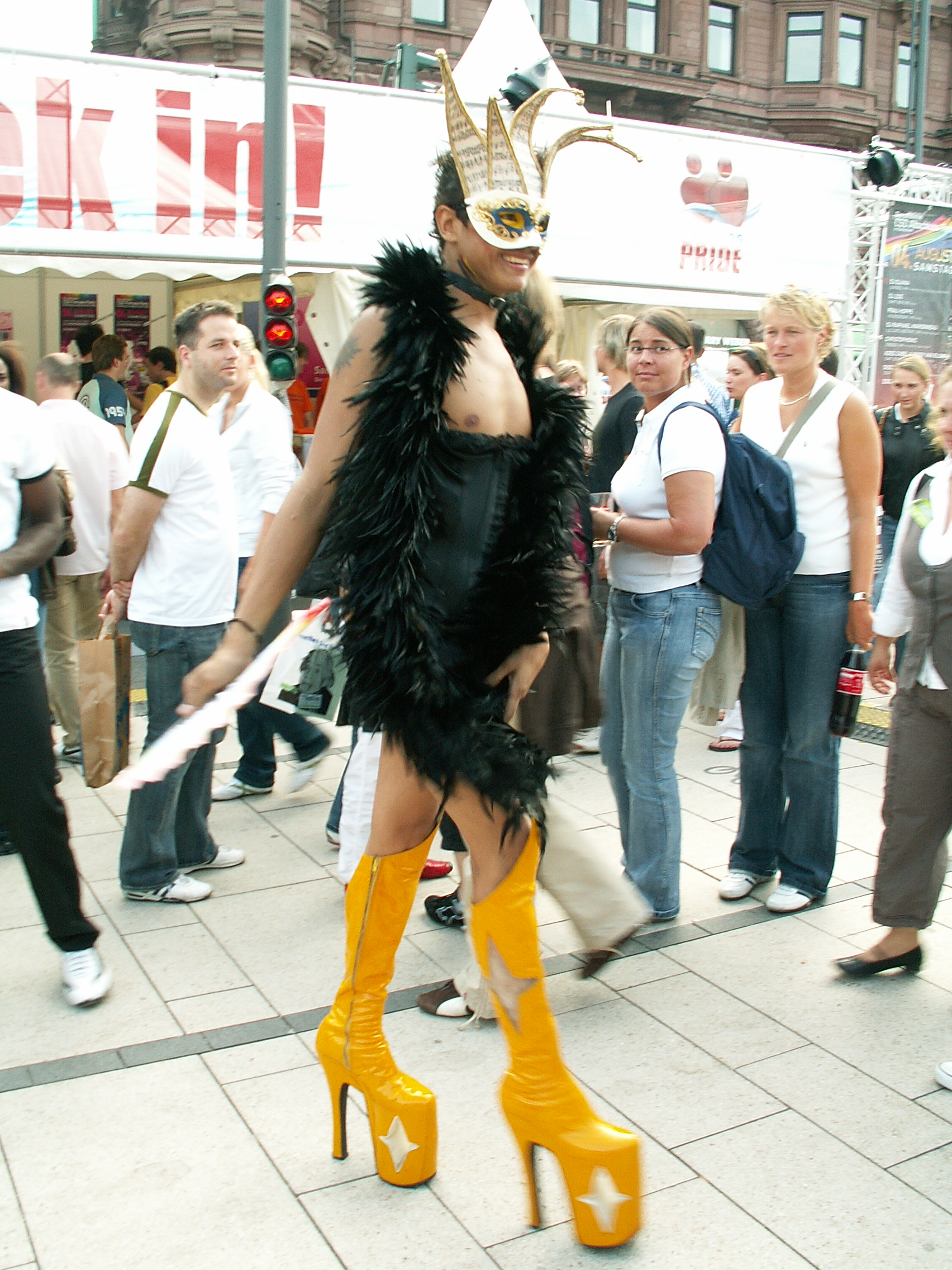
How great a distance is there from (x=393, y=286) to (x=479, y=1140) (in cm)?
183

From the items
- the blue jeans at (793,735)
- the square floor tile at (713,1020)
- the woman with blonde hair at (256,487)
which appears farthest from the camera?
the woman with blonde hair at (256,487)

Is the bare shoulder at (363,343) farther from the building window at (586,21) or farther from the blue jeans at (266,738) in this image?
the building window at (586,21)

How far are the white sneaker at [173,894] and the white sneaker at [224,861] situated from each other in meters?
0.25

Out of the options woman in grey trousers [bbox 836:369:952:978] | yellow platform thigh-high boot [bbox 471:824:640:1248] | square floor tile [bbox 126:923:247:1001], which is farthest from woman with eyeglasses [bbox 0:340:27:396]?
woman in grey trousers [bbox 836:369:952:978]

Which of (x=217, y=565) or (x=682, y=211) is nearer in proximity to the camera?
(x=217, y=565)

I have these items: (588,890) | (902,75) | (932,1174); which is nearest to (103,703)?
(588,890)

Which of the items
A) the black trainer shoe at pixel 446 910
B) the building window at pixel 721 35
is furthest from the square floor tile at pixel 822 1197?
the building window at pixel 721 35

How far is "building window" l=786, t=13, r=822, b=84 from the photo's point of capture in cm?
3272

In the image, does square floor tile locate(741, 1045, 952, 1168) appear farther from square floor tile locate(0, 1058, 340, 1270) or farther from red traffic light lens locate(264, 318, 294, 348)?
red traffic light lens locate(264, 318, 294, 348)

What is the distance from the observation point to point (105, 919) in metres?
3.90

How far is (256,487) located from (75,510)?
1.41m

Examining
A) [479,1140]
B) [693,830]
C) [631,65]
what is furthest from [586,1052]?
[631,65]

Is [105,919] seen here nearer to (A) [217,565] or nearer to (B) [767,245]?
(A) [217,565]

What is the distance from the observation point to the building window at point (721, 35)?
1264 inches
